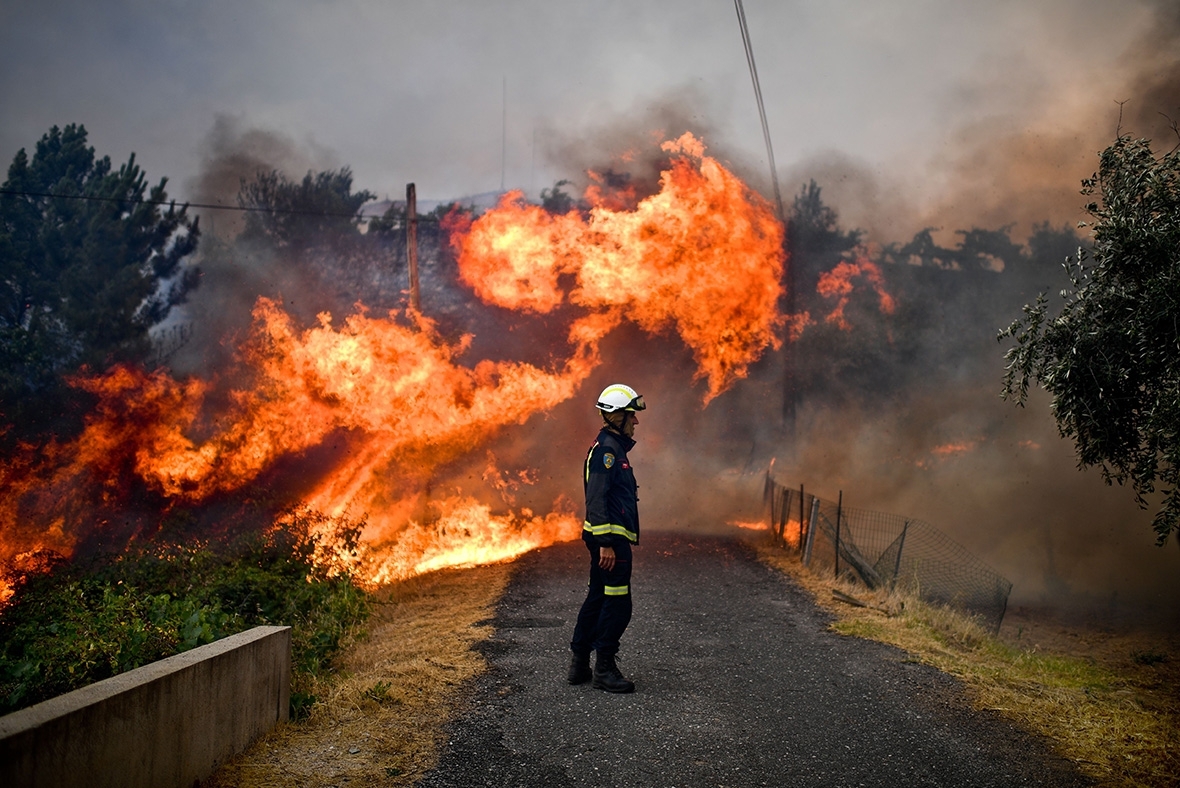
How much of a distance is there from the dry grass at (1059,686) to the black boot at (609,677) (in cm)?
265

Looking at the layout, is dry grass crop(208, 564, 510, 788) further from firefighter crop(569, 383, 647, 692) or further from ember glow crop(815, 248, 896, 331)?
ember glow crop(815, 248, 896, 331)

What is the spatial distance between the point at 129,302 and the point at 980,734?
24742 mm

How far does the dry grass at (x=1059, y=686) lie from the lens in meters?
5.09

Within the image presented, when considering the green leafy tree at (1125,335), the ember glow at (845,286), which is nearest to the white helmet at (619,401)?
the green leafy tree at (1125,335)

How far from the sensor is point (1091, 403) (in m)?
7.30

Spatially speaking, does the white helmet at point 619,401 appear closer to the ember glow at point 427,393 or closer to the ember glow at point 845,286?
the ember glow at point 427,393

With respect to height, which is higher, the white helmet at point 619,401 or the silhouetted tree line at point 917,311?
the silhouetted tree line at point 917,311

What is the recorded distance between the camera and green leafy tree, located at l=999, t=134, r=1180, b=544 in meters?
6.45

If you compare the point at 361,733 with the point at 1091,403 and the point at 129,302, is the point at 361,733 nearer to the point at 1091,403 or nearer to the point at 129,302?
the point at 1091,403

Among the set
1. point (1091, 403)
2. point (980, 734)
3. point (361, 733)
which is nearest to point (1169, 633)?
point (1091, 403)

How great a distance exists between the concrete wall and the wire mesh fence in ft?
27.0

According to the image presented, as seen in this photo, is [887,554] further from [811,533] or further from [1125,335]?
[1125,335]

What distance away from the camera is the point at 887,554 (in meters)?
12.9

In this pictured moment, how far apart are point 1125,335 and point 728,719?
15.6 ft
